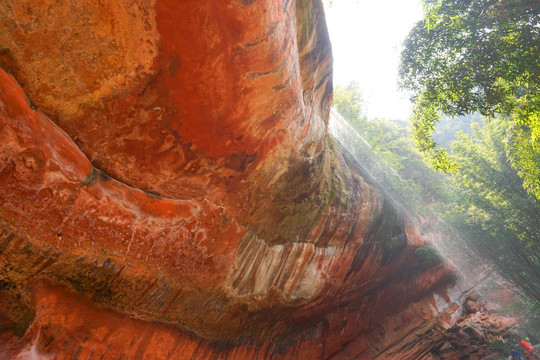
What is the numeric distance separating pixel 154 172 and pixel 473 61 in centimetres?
870

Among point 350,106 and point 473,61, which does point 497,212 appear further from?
point 350,106

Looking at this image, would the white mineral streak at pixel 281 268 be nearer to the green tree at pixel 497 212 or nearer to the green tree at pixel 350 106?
the green tree at pixel 497 212

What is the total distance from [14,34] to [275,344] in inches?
337

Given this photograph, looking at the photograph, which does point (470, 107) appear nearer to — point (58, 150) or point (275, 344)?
point (275, 344)

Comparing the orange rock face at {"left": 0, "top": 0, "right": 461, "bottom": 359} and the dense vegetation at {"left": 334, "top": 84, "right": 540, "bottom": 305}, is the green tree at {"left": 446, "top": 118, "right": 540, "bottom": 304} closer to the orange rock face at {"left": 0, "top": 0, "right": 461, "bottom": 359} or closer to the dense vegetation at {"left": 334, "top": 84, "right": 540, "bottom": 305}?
the dense vegetation at {"left": 334, "top": 84, "right": 540, "bottom": 305}

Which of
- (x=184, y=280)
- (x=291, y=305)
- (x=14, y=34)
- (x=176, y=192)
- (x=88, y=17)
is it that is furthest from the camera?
(x=291, y=305)

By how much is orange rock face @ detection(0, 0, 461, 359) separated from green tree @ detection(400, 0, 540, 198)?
3.96 m

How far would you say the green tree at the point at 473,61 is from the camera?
655 cm

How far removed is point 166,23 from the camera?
3.34 meters

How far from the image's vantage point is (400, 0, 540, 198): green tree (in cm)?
655

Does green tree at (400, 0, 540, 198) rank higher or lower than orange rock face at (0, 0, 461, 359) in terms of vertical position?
higher

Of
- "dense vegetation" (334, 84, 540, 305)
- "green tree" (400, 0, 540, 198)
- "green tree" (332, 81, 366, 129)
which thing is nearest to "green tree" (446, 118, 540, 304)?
"dense vegetation" (334, 84, 540, 305)

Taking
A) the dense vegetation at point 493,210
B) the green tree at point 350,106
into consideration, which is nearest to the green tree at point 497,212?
the dense vegetation at point 493,210

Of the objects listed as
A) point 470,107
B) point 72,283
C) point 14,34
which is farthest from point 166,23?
point 470,107
